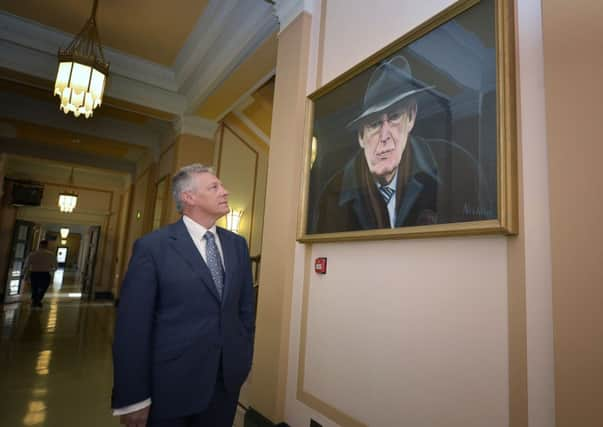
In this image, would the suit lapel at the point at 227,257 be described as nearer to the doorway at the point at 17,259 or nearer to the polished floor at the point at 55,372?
the polished floor at the point at 55,372

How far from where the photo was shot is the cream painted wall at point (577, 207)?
1.10m

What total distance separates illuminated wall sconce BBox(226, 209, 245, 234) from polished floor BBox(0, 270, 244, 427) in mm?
2482

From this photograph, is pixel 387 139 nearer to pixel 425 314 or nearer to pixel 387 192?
pixel 387 192

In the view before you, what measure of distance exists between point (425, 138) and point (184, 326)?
4.40 ft

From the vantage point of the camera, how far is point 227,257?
163 centimetres

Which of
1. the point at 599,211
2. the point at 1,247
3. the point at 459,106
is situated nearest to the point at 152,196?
the point at 1,247

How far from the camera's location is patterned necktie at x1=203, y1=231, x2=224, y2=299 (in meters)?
1.55

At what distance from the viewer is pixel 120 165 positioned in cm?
980

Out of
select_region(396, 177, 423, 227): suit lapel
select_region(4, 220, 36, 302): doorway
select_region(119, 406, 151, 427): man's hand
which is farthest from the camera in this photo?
select_region(4, 220, 36, 302): doorway

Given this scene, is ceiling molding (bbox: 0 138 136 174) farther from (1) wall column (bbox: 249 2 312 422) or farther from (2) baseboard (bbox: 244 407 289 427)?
(2) baseboard (bbox: 244 407 289 427)

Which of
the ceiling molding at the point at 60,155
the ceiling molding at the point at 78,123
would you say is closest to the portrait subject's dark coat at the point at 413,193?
the ceiling molding at the point at 78,123
